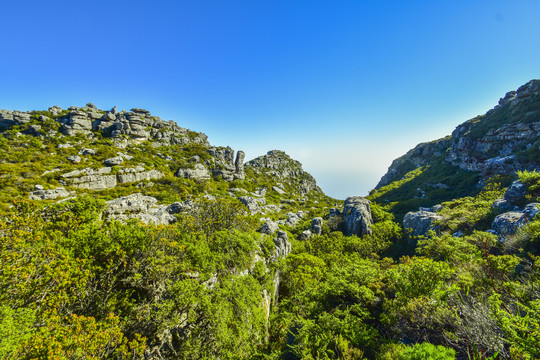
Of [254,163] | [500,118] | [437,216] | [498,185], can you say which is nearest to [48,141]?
[254,163]

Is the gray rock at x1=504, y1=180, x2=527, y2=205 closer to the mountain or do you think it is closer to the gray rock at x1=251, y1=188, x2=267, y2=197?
the mountain

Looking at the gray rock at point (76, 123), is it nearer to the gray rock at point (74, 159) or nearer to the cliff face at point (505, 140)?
the gray rock at point (74, 159)

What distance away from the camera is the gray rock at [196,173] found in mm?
59719

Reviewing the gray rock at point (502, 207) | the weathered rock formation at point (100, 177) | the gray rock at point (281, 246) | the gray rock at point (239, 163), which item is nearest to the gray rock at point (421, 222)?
the gray rock at point (502, 207)

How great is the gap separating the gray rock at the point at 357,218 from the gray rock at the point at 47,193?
212ft

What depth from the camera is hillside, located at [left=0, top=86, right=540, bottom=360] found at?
8250 mm

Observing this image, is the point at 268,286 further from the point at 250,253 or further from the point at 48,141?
the point at 48,141

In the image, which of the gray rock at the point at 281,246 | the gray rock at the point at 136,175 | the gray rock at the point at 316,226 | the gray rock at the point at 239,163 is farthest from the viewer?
the gray rock at the point at 239,163

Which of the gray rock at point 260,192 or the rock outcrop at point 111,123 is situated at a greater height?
the rock outcrop at point 111,123

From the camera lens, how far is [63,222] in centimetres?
1206

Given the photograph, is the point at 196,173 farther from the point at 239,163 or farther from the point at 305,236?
the point at 305,236

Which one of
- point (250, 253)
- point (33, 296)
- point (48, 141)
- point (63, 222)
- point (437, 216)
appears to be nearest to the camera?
point (33, 296)

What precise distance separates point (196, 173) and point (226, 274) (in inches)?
2042

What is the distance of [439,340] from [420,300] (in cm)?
282
